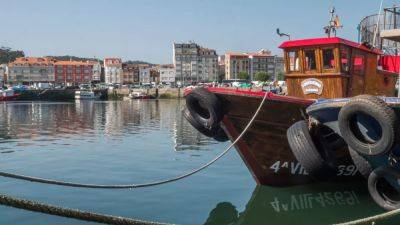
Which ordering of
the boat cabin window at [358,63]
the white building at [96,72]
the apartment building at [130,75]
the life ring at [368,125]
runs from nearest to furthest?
the life ring at [368,125] < the boat cabin window at [358,63] < the white building at [96,72] < the apartment building at [130,75]

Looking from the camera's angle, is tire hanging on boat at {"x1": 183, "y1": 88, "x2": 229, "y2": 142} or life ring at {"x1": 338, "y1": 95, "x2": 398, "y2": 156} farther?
tire hanging on boat at {"x1": 183, "y1": 88, "x2": 229, "y2": 142}

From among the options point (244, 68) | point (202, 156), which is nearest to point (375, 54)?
point (202, 156)

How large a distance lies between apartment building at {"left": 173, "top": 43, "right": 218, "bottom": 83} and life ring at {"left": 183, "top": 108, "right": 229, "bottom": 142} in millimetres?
144537

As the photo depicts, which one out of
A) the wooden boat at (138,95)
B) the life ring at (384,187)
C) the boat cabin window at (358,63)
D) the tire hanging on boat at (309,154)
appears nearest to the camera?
the life ring at (384,187)

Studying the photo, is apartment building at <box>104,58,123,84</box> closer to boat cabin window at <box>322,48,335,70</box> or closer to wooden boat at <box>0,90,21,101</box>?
wooden boat at <box>0,90,21,101</box>

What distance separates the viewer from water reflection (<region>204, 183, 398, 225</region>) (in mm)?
9898

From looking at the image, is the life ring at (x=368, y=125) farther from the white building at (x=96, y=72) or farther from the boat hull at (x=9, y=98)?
the white building at (x=96, y=72)

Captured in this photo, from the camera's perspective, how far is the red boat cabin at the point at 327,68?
11016mm

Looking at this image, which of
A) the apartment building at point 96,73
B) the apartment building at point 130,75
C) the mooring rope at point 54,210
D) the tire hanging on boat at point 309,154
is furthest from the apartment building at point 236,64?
the mooring rope at point 54,210

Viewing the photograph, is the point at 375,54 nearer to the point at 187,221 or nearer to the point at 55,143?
the point at 187,221

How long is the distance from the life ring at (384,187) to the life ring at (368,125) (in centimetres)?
65

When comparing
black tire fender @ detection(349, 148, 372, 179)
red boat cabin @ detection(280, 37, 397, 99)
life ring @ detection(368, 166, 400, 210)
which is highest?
red boat cabin @ detection(280, 37, 397, 99)

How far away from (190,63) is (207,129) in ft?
481

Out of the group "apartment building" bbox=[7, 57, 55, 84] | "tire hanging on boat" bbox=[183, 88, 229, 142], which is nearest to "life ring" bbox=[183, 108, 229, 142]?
"tire hanging on boat" bbox=[183, 88, 229, 142]
